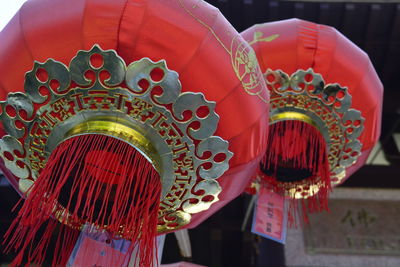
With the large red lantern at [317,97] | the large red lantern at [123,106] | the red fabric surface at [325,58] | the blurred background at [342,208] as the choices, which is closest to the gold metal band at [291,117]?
the large red lantern at [317,97]

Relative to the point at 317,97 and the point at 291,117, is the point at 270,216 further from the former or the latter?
the point at 317,97

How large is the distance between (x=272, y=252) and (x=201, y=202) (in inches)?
121

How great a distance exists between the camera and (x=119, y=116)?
1.65m

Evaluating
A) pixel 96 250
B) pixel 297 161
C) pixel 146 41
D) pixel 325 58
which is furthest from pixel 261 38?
pixel 96 250

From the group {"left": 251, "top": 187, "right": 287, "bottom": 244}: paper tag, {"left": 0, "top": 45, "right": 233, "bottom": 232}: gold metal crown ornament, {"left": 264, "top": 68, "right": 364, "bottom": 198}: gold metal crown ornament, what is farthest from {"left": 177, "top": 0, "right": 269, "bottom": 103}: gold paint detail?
{"left": 251, "top": 187, "right": 287, "bottom": 244}: paper tag

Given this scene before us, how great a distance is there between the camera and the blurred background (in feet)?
14.3

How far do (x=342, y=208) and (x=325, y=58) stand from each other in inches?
109

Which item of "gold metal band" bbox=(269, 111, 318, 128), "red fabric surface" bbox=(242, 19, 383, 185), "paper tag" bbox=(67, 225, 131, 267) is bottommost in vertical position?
"paper tag" bbox=(67, 225, 131, 267)

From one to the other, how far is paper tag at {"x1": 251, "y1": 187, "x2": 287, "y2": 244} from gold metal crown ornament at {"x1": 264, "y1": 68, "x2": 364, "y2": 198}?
614mm

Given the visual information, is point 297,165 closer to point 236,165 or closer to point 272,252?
point 236,165

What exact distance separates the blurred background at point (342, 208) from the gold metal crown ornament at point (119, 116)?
2.86m

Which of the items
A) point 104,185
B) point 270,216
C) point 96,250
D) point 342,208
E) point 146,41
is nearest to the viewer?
point 146,41

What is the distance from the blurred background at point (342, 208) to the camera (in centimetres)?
Result: 436

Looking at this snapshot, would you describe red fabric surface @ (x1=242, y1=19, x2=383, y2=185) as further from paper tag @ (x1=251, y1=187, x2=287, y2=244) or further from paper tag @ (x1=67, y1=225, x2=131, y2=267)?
paper tag @ (x1=67, y1=225, x2=131, y2=267)
